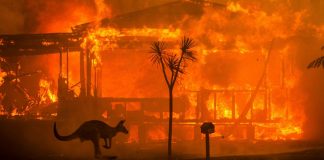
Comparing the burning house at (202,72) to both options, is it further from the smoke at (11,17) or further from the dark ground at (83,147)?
the smoke at (11,17)

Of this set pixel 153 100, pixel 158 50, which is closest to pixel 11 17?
pixel 153 100

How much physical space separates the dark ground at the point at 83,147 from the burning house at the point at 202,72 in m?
0.72

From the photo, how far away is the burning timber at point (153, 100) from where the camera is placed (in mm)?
20672

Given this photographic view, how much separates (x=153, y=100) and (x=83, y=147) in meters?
3.16

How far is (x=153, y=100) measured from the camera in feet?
69.4

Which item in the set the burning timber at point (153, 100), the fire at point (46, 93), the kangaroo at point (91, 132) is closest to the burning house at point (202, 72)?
the burning timber at point (153, 100)

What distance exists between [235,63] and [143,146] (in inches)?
233

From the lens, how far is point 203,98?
69.5 feet

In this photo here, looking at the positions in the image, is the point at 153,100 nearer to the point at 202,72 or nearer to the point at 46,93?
the point at 202,72

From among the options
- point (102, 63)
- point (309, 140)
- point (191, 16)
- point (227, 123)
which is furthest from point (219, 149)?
point (102, 63)

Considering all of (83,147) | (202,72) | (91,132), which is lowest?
(83,147)

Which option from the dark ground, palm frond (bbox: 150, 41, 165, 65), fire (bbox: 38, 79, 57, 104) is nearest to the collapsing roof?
palm frond (bbox: 150, 41, 165, 65)

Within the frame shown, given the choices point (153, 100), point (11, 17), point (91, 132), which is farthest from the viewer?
point (11, 17)

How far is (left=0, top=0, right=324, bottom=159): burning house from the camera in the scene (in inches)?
816
